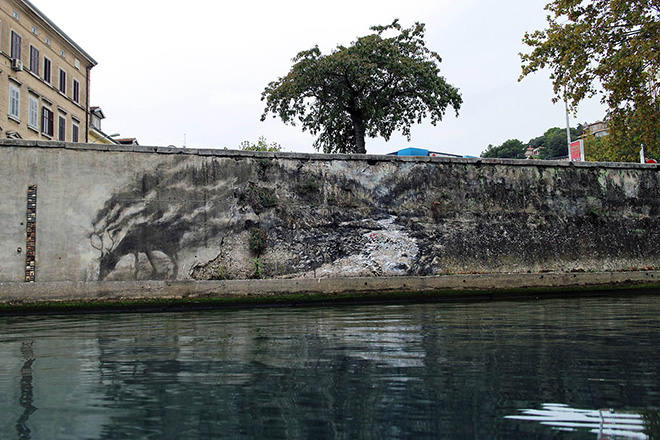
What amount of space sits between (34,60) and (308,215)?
824 inches

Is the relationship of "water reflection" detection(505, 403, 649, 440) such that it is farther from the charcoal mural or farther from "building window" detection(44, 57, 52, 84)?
"building window" detection(44, 57, 52, 84)

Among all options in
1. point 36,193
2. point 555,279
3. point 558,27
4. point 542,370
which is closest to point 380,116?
A: point 558,27

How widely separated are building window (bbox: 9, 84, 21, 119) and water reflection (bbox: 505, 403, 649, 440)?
26564mm

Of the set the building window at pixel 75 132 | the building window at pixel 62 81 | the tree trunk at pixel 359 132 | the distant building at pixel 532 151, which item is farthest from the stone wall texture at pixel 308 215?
the distant building at pixel 532 151

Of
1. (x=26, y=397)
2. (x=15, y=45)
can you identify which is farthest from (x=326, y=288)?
(x=15, y=45)

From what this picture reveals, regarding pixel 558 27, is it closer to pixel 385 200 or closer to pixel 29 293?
pixel 385 200

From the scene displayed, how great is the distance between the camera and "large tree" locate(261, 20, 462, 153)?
24125 mm

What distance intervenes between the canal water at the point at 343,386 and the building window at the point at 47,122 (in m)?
24.8

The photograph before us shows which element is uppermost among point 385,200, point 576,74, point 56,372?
point 576,74

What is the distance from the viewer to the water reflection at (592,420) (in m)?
2.02

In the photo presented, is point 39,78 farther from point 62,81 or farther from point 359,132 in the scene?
point 359,132

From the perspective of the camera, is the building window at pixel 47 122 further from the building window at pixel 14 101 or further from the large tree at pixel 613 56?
the large tree at pixel 613 56

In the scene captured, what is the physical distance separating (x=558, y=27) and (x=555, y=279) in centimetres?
643

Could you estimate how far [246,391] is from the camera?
289 cm
